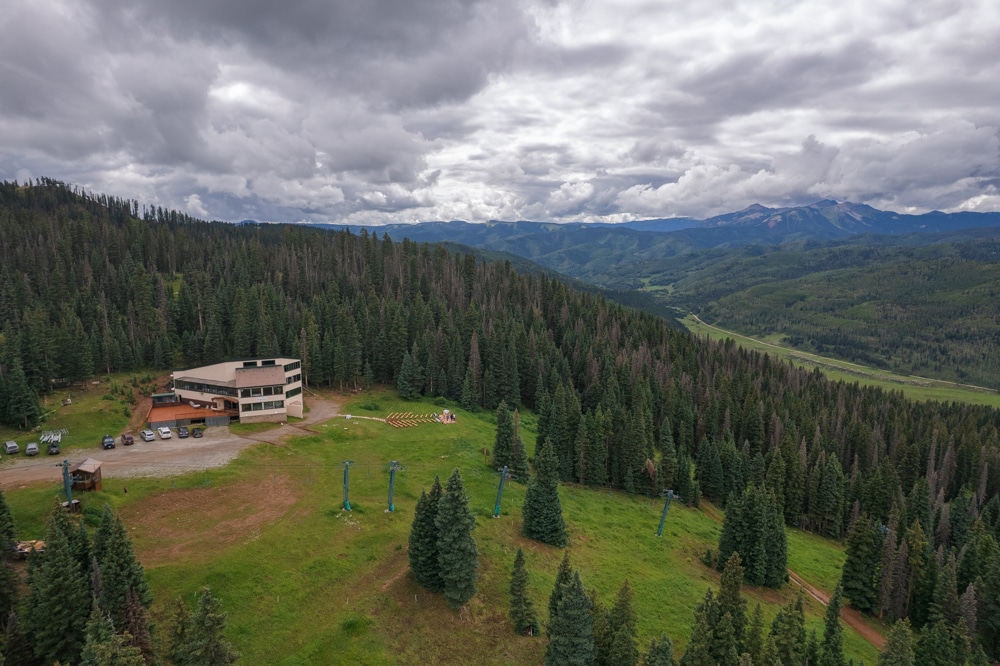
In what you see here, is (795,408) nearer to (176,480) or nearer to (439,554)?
(439,554)

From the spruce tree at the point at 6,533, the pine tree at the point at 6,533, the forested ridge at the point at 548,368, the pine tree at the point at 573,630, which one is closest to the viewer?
the pine tree at the point at 573,630

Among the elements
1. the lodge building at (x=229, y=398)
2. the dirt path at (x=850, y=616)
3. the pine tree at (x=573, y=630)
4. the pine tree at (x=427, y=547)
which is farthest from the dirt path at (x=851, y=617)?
the lodge building at (x=229, y=398)

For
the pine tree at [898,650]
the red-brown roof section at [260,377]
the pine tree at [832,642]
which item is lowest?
the pine tree at [832,642]

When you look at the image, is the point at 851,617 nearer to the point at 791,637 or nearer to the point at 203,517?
the point at 791,637


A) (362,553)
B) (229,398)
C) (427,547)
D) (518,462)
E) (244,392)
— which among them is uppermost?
(244,392)

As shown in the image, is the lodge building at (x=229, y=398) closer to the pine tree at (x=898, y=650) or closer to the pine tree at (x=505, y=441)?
the pine tree at (x=505, y=441)

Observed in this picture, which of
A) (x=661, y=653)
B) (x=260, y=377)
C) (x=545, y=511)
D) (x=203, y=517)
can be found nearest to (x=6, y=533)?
(x=203, y=517)

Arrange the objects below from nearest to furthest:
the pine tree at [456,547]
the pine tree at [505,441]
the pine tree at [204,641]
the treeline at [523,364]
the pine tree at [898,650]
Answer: the pine tree at [204,641] < the pine tree at [898,650] < the pine tree at [456,547] < the pine tree at [505,441] < the treeline at [523,364]
